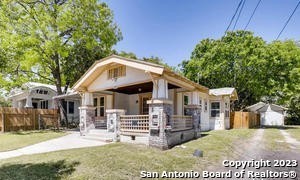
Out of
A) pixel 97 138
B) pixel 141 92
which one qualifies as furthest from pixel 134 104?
pixel 97 138

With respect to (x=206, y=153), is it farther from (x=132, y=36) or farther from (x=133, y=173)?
(x=132, y=36)

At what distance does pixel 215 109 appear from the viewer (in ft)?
61.9

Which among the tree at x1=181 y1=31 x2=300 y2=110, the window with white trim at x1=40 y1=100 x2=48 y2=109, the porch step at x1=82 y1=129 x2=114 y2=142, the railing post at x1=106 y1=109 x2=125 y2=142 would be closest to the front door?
the porch step at x1=82 y1=129 x2=114 y2=142

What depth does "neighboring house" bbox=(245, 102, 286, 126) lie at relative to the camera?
101 ft

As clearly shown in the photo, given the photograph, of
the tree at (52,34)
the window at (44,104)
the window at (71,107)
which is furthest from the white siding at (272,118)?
the window at (44,104)

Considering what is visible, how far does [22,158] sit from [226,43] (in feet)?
82.3

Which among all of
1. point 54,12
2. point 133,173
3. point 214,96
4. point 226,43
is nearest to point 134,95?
point 214,96

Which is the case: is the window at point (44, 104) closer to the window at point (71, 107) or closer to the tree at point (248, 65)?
the window at point (71, 107)

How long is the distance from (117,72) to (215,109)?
11.0 meters

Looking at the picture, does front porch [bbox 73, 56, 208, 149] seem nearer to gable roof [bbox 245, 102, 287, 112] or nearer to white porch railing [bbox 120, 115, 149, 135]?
white porch railing [bbox 120, 115, 149, 135]

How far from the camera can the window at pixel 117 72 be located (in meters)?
11.1

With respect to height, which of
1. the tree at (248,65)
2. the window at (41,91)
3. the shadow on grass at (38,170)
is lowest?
the shadow on grass at (38,170)

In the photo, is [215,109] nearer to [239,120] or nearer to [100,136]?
[239,120]

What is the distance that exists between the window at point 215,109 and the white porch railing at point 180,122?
7688 mm
